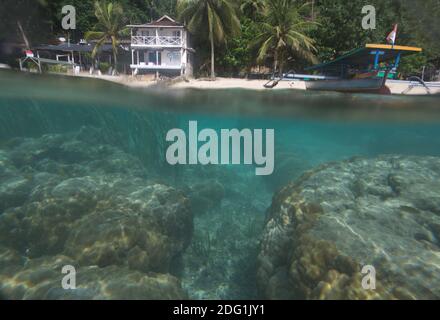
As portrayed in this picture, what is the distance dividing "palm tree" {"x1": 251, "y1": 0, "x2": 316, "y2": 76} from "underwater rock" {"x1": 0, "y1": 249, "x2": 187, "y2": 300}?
73.4ft

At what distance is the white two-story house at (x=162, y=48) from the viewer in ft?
95.9

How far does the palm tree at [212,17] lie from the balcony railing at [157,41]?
7.46 ft

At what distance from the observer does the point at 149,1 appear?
2037 inches

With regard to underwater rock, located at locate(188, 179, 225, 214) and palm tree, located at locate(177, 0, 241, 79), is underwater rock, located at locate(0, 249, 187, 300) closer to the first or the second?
underwater rock, located at locate(188, 179, 225, 214)

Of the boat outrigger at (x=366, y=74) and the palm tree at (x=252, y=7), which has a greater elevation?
the palm tree at (x=252, y=7)

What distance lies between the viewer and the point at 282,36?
25.6 metres

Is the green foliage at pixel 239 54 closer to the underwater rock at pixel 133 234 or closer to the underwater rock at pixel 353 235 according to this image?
the underwater rock at pixel 353 235

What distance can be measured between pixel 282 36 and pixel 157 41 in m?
13.2

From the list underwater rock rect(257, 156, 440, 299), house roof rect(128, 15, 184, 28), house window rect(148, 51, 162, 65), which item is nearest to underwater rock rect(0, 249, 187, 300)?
underwater rock rect(257, 156, 440, 299)

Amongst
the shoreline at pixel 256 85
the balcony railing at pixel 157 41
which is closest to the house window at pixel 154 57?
the balcony railing at pixel 157 41

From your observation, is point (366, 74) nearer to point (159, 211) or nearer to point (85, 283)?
point (159, 211)

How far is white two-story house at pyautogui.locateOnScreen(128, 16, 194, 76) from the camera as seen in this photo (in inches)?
1150
